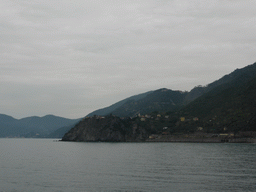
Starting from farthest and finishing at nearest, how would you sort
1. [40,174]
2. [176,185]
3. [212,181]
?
1. [40,174]
2. [212,181]
3. [176,185]

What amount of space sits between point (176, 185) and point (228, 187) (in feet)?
30.2

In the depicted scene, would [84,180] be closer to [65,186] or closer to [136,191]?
[65,186]

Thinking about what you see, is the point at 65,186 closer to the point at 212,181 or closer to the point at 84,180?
the point at 84,180

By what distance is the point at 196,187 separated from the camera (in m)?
48.7

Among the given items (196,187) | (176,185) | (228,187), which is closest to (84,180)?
(176,185)

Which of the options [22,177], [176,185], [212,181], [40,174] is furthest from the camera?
[40,174]

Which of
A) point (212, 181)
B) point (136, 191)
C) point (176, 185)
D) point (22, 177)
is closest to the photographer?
point (136, 191)

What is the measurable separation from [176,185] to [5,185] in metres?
33.0

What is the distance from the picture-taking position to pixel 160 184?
51.9m

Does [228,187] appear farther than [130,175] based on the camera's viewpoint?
No

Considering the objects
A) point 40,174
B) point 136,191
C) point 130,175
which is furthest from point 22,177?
point 136,191

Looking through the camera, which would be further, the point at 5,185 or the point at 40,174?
the point at 40,174

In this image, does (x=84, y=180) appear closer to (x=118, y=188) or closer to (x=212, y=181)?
(x=118, y=188)

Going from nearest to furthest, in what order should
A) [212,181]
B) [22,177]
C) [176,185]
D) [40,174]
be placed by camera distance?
1. [176,185]
2. [212,181]
3. [22,177]
4. [40,174]
